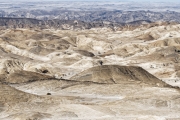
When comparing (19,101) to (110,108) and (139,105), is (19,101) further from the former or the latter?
(139,105)

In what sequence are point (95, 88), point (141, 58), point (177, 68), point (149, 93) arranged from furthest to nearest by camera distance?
1. point (141, 58)
2. point (177, 68)
3. point (95, 88)
4. point (149, 93)

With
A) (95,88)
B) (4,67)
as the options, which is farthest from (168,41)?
(95,88)

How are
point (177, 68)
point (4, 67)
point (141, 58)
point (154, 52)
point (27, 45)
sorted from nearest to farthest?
point (177, 68) < point (4, 67) < point (141, 58) < point (154, 52) < point (27, 45)

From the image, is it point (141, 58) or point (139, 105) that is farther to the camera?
point (141, 58)

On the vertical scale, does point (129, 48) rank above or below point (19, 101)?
below

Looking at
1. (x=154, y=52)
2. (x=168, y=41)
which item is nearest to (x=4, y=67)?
(x=154, y=52)

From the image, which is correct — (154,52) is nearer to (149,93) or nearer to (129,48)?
(129,48)

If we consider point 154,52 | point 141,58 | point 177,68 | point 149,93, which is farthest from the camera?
point 154,52

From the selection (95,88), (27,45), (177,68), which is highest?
(95,88)

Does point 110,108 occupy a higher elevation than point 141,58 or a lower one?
higher
